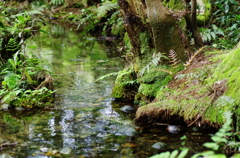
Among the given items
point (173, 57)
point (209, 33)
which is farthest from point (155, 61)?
point (209, 33)

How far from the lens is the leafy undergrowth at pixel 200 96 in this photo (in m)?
3.36

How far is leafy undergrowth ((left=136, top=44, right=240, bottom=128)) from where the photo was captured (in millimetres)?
3359

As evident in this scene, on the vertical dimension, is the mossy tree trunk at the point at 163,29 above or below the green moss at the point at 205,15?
below

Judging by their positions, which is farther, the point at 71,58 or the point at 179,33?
the point at 71,58

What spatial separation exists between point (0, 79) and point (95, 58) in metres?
3.71

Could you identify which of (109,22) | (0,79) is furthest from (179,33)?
(109,22)

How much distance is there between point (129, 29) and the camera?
191 inches

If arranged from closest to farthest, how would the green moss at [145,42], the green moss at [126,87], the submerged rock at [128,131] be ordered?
the submerged rock at [128,131]
the green moss at [145,42]
the green moss at [126,87]

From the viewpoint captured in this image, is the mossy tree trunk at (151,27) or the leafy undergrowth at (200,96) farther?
the mossy tree trunk at (151,27)

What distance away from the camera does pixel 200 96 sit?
3.71 m

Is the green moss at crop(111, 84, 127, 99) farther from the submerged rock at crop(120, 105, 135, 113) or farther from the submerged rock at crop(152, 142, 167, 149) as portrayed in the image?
the submerged rock at crop(152, 142, 167, 149)

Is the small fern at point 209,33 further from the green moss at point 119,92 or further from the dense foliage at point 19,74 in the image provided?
the dense foliage at point 19,74

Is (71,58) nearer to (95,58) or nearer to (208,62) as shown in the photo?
(95,58)

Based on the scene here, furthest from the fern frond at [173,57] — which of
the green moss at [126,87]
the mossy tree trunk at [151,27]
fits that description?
the green moss at [126,87]
